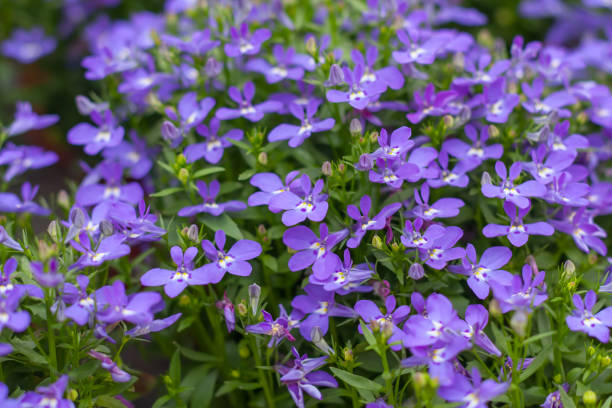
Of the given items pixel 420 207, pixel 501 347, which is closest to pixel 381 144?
pixel 420 207

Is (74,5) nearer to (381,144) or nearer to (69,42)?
(69,42)

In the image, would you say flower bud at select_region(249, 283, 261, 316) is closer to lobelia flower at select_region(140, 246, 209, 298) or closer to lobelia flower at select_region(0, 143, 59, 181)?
lobelia flower at select_region(140, 246, 209, 298)

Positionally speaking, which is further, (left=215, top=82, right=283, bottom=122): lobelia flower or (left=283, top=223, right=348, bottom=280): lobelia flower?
(left=215, top=82, right=283, bottom=122): lobelia flower

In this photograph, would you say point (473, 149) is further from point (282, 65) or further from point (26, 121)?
point (26, 121)

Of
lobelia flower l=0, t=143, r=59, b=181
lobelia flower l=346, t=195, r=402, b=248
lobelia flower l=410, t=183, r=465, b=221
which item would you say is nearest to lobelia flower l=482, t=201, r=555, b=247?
lobelia flower l=410, t=183, r=465, b=221

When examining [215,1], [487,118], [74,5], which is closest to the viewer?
[487,118]

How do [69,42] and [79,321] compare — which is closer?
[79,321]
